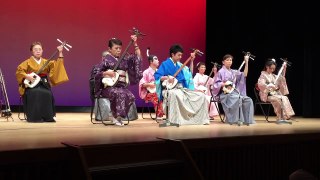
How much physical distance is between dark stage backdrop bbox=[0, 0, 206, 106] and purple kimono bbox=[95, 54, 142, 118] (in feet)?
12.9

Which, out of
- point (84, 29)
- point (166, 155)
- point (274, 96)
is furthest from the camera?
point (84, 29)

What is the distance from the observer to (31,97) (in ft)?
20.3

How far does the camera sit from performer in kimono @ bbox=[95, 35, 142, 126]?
18.1 feet

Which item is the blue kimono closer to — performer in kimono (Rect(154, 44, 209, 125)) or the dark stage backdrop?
performer in kimono (Rect(154, 44, 209, 125))

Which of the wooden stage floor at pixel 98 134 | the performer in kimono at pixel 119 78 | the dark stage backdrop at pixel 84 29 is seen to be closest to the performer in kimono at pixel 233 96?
the wooden stage floor at pixel 98 134

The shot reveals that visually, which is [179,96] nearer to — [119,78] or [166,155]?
[119,78]

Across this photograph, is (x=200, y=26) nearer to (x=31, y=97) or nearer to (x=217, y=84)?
(x=217, y=84)

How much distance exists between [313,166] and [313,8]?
205 inches

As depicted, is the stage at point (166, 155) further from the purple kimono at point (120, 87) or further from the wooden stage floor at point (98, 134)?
the purple kimono at point (120, 87)

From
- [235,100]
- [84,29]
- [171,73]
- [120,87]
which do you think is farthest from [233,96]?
[84,29]

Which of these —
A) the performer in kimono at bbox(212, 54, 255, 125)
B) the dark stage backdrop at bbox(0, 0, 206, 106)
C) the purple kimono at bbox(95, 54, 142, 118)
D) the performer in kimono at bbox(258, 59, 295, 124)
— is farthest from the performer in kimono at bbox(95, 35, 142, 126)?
the dark stage backdrop at bbox(0, 0, 206, 106)

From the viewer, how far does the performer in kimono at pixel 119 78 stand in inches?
217

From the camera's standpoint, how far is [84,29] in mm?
9539

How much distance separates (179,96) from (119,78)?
93 centimetres
